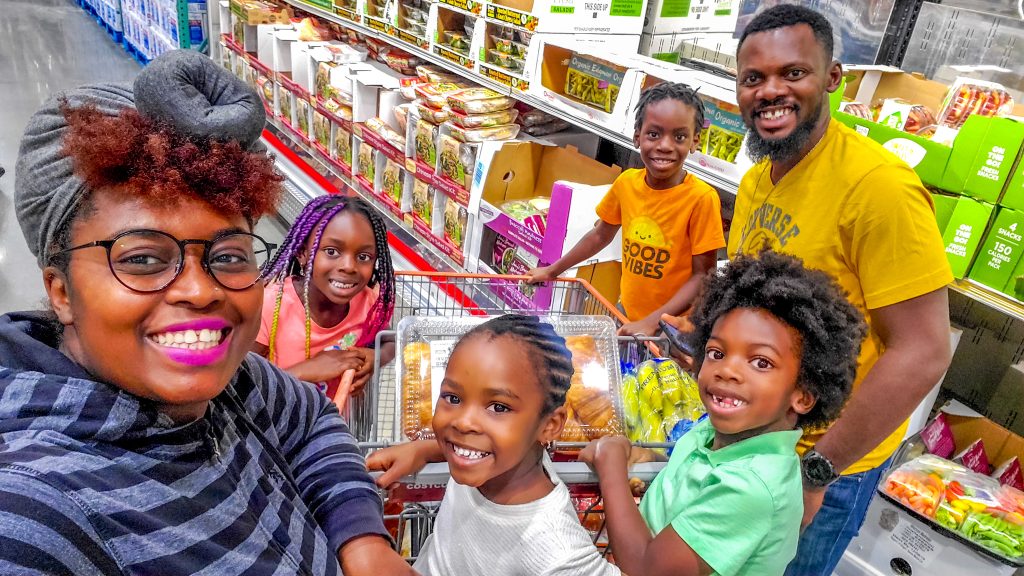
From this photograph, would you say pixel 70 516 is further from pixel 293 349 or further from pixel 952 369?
pixel 952 369

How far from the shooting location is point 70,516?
0.67m

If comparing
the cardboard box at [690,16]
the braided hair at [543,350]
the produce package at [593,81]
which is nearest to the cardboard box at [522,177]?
the produce package at [593,81]

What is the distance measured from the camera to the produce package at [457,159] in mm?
3457

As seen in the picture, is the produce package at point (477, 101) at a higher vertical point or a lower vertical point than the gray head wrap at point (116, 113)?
lower

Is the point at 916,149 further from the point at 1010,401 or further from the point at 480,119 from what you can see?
the point at 480,119

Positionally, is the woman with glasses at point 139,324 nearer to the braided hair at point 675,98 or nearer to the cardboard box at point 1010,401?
the braided hair at point 675,98

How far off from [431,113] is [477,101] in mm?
366

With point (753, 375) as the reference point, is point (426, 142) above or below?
below

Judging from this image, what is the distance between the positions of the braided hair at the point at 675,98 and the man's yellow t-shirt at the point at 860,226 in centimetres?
64

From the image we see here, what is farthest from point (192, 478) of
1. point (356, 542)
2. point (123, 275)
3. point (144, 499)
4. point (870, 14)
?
point (870, 14)

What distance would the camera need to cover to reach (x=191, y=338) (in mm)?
834

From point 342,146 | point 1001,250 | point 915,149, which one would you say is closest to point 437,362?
point 915,149

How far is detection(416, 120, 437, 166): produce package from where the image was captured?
3.71 meters

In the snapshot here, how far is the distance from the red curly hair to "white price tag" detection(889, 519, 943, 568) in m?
2.56
